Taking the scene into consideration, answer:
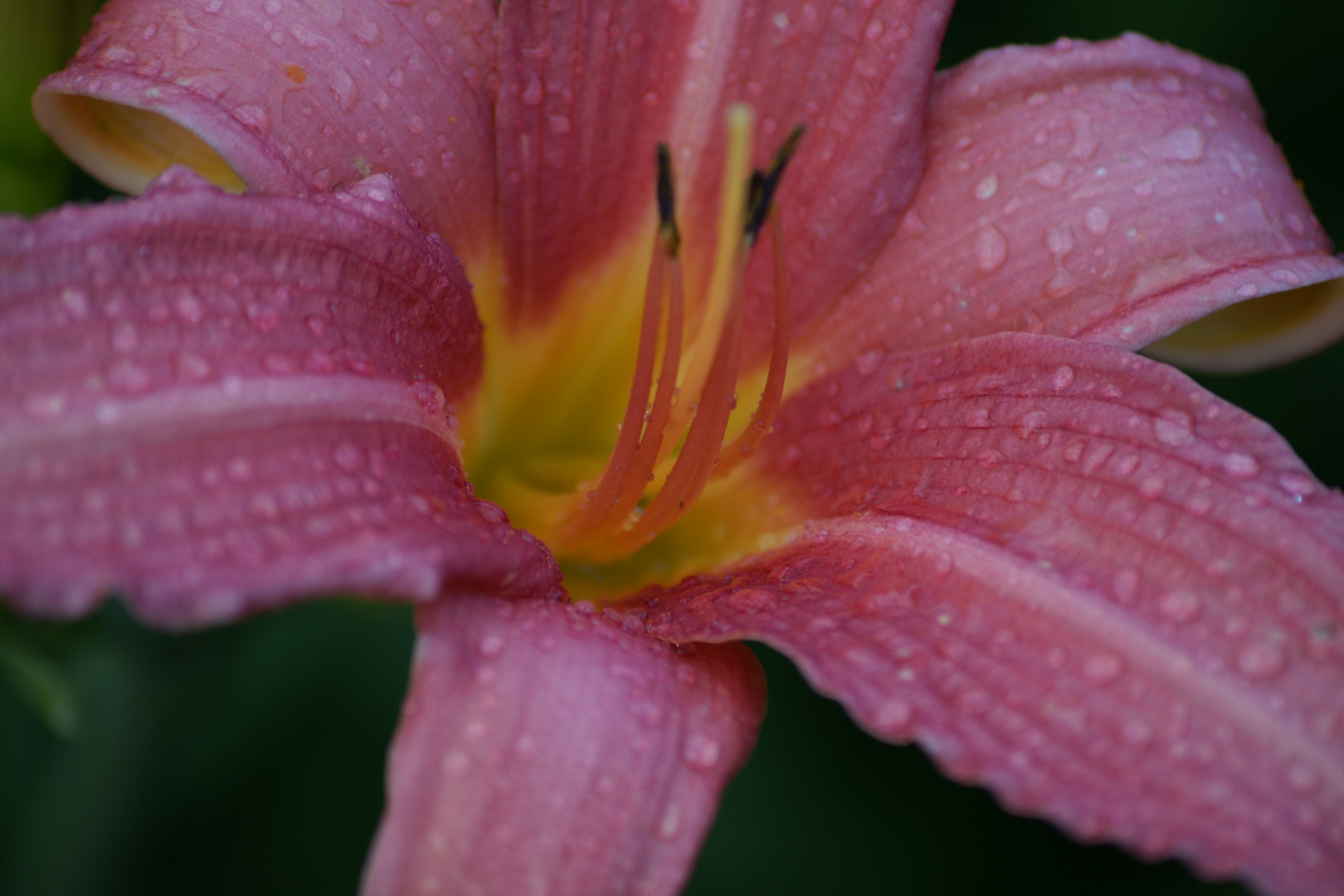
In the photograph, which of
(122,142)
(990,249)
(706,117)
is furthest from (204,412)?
(990,249)

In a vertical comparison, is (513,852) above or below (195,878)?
above

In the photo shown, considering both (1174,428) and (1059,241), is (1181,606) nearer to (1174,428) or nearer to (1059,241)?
(1174,428)

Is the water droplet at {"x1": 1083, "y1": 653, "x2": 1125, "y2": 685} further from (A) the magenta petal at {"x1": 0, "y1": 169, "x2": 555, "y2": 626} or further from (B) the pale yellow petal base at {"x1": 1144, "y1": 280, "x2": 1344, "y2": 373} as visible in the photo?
(B) the pale yellow petal base at {"x1": 1144, "y1": 280, "x2": 1344, "y2": 373}

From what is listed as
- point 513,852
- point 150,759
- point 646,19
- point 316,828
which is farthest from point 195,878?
point 646,19

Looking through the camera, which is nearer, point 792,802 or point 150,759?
point 150,759

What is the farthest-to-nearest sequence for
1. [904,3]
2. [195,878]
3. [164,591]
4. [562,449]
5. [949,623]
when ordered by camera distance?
[195,878], [562,449], [904,3], [949,623], [164,591]

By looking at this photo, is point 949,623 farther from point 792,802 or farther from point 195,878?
point 195,878
